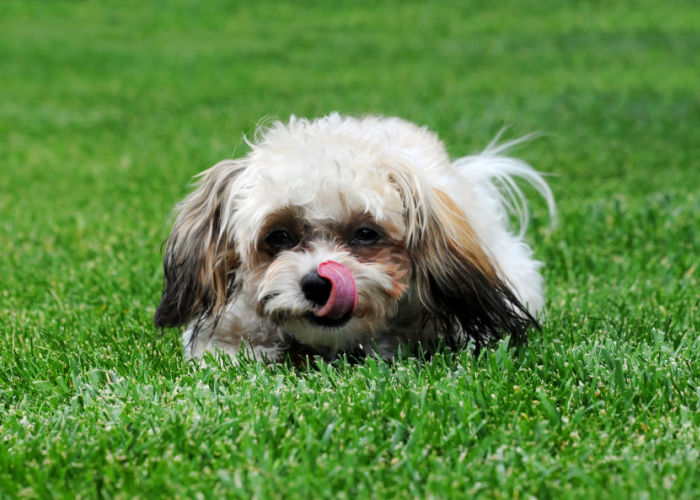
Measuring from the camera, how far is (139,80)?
→ 55.9 ft

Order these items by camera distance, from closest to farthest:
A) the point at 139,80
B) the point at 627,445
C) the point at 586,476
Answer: the point at 586,476
the point at 627,445
the point at 139,80

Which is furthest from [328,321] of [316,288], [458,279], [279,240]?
[458,279]

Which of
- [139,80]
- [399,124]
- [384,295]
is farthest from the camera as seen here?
[139,80]

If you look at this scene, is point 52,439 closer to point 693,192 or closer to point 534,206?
point 534,206

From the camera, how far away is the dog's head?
3492 mm

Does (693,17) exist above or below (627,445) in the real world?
above

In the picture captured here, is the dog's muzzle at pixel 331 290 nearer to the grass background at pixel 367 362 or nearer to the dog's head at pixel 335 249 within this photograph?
the dog's head at pixel 335 249

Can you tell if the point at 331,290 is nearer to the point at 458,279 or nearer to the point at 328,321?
the point at 328,321

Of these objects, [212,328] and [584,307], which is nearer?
[212,328]

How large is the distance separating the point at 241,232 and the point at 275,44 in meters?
18.1

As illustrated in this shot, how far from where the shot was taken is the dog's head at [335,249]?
11.5 feet

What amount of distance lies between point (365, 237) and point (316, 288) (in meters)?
0.37

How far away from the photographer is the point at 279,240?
3.70 m

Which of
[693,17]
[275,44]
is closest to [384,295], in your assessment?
[275,44]
